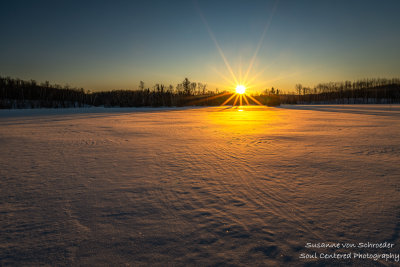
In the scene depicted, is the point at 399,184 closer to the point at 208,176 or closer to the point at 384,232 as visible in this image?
the point at 384,232

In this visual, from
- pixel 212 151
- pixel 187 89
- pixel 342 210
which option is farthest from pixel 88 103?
pixel 342 210

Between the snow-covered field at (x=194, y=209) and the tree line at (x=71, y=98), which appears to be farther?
the tree line at (x=71, y=98)

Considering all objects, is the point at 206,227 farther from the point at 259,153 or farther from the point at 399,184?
the point at 259,153

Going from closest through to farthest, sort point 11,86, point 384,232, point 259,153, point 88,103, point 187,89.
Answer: point 384,232
point 259,153
point 11,86
point 88,103
point 187,89

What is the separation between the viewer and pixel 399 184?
3.53 m

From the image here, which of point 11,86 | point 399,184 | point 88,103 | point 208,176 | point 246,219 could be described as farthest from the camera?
point 88,103

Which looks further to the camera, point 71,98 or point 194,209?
point 71,98

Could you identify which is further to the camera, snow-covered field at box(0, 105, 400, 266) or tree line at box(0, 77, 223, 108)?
tree line at box(0, 77, 223, 108)

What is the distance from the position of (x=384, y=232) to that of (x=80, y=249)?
306 centimetres

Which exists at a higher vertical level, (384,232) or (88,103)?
(88,103)

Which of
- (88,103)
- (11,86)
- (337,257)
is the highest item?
(11,86)

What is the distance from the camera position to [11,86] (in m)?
51.9

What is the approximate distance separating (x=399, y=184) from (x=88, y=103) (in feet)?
212

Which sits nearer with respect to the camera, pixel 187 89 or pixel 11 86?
pixel 11 86
